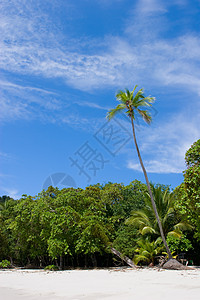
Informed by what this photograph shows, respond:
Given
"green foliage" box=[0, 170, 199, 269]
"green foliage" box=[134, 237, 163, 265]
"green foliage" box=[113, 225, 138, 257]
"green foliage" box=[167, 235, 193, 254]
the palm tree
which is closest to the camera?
"green foliage" box=[134, 237, 163, 265]

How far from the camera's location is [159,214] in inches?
727

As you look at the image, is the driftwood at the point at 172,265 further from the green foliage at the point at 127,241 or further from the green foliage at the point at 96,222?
the green foliage at the point at 127,241

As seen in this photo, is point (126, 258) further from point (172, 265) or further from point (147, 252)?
point (172, 265)

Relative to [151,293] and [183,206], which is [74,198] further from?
[151,293]

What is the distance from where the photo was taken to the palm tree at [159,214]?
702 inches

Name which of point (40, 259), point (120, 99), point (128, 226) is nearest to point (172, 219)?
point (128, 226)

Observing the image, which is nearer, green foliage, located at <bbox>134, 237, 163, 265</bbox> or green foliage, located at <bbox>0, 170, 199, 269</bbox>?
green foliage, located at <bbox>134, 237, 163, 265</bbox>

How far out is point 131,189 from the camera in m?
21.2

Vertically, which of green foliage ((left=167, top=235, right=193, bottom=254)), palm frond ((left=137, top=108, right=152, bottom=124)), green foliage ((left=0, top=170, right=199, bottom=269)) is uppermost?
palm frond ((left=137, top=108, right=152, bottom=124))

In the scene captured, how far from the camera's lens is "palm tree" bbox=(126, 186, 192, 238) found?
17.8m

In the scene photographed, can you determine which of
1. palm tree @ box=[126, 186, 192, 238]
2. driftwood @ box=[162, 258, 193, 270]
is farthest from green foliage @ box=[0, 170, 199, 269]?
driftwood @ box=[162, 258, 193, 270]

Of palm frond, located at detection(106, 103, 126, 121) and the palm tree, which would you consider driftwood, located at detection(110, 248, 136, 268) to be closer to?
the palm tree

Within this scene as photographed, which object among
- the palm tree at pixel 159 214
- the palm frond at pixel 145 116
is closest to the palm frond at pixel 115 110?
the palm frond at pixel 145 116

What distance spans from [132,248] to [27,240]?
6.77m
